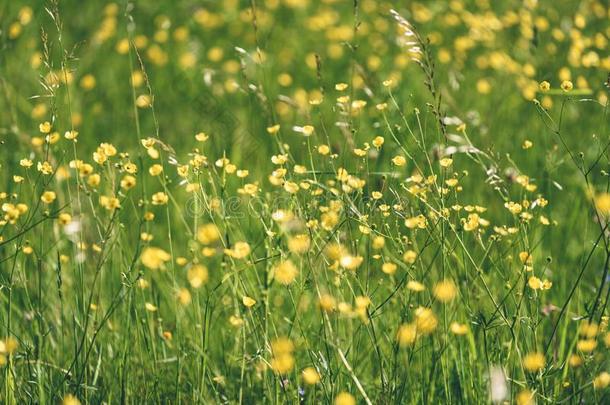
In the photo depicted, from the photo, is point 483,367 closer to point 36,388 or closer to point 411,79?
point 36,388

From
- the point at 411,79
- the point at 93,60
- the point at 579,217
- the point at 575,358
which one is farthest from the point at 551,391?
the point at 93,60

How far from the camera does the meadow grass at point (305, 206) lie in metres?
1.85

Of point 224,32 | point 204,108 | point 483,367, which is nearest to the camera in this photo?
point 483,367

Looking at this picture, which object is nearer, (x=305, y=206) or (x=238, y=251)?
(x=238, y=251)

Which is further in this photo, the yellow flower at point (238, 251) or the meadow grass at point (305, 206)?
the meadow grass at point (305, 206)

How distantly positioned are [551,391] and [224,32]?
11.4ft

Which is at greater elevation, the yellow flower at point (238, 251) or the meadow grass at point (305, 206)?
the yellow flower at point (238, 251)

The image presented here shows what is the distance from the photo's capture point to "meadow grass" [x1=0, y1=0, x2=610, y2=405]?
1846mm

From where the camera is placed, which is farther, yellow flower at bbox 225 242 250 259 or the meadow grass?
the meadow grass

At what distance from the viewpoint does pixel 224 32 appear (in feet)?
16.0

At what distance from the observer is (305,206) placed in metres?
1.96

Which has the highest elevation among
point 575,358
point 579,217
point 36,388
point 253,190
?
point 253,190

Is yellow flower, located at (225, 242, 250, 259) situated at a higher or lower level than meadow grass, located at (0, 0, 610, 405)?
higher

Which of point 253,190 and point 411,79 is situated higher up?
point 253,190
